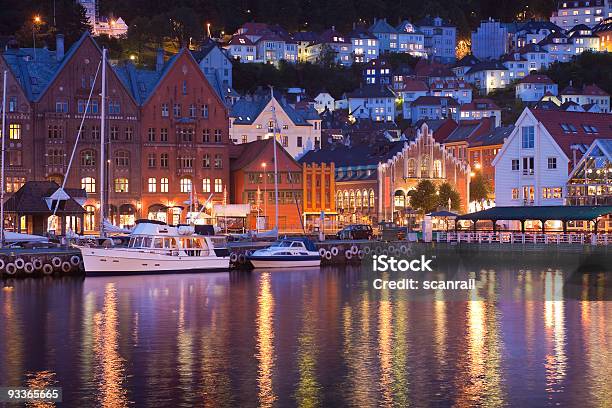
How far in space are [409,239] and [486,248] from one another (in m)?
8.53

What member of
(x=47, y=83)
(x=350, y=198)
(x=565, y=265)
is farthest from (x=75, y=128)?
(x=565, y=265)

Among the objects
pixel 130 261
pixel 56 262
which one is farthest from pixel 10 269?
pixel 130 261

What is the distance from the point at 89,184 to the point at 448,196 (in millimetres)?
40518

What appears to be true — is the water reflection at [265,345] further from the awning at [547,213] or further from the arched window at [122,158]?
the arched window at [122,158]

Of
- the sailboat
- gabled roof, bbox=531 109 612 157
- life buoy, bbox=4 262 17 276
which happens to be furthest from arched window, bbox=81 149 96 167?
gabled roof, bbox=531 109 612 157

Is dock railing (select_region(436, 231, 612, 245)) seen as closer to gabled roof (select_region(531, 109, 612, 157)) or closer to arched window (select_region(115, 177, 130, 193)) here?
gabled roof (select_region(531, 109, 612, 157))

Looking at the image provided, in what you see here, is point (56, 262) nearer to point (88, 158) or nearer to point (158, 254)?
point (158, 254)

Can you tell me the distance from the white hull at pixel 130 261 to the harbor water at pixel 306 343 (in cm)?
473

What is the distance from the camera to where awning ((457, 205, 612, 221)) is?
9282 centimetres

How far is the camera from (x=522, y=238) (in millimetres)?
96562

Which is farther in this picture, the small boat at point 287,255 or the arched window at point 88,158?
the arched window at point 88,158

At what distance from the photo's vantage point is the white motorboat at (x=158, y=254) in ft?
258

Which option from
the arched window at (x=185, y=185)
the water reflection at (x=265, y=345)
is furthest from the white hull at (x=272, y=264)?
the arched window at (x=185, y=185)

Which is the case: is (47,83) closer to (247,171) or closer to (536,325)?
(247,171)
